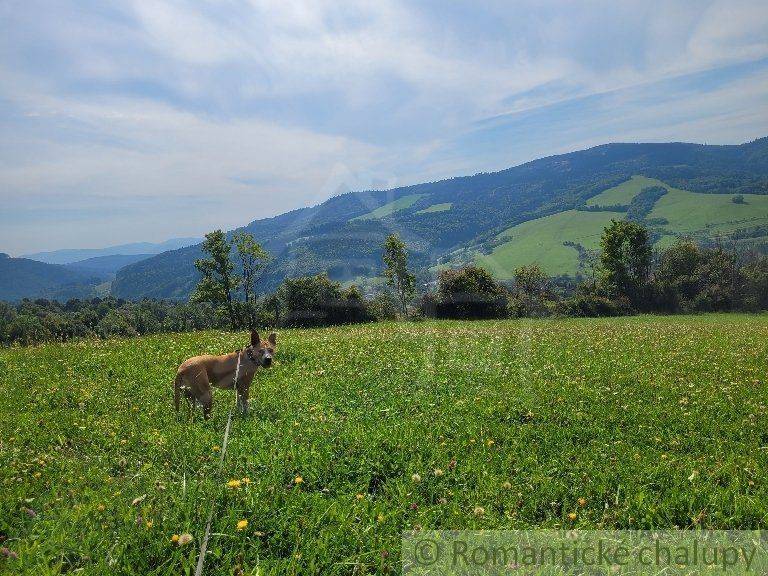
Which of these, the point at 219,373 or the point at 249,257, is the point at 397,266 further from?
the point at 219,373

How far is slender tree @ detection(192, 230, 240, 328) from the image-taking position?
6331cm

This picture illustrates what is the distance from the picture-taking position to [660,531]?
467 cm

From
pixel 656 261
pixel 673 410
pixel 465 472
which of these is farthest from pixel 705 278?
pixel 465 472

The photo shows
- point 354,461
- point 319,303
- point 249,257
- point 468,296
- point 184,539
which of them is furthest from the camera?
point 319,303

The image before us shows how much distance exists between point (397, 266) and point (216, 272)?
105 ft

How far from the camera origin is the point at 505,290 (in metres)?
80.1

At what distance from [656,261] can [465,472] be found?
11061cm

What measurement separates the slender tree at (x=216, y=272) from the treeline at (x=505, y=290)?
151 millimetres

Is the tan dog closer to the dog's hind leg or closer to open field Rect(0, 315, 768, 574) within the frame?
the dog's hind leg

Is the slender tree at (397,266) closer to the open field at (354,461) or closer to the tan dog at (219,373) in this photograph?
the open field at (354,461)

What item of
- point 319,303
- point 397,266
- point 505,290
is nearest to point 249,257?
point 319,303

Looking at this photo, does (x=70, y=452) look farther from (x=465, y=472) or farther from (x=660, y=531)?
(x=660, y=531)

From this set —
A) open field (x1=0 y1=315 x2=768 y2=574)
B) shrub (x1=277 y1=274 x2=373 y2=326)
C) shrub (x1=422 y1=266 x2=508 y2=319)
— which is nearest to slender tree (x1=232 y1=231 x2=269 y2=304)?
shrub (x1=277 y1=274 x2=373 y2=326)

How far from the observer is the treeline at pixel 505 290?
210 ft
